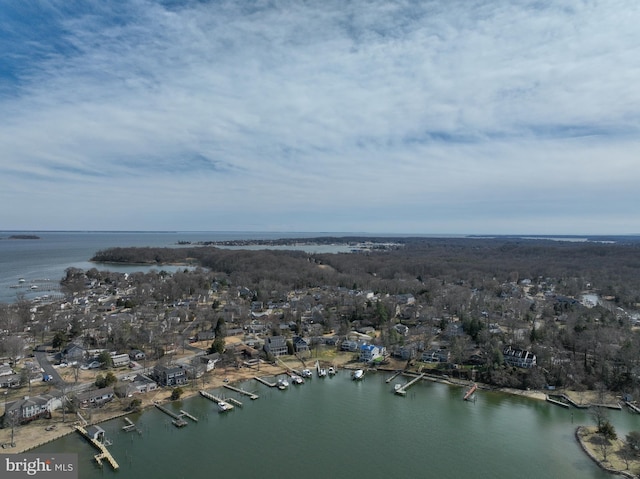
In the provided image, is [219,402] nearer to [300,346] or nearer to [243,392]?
[243,392]

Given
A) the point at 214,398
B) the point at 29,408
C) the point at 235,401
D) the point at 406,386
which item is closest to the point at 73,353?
the point at 29,408

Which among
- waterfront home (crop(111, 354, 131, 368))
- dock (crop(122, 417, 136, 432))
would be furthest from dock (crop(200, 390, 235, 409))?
waterfront home (crop(111, 354, 131, 368))

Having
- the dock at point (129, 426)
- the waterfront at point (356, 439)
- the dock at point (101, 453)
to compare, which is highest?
the dock at point (101, 453)

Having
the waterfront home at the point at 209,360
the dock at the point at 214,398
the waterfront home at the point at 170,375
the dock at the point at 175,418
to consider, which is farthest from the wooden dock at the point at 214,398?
the waterfront home at the point at 209,360

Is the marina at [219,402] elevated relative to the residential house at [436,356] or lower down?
lower down

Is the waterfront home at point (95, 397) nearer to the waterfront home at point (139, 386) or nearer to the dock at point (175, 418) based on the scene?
the waterfront home at point (139, 386)

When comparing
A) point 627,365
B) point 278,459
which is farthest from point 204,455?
point 627,365
